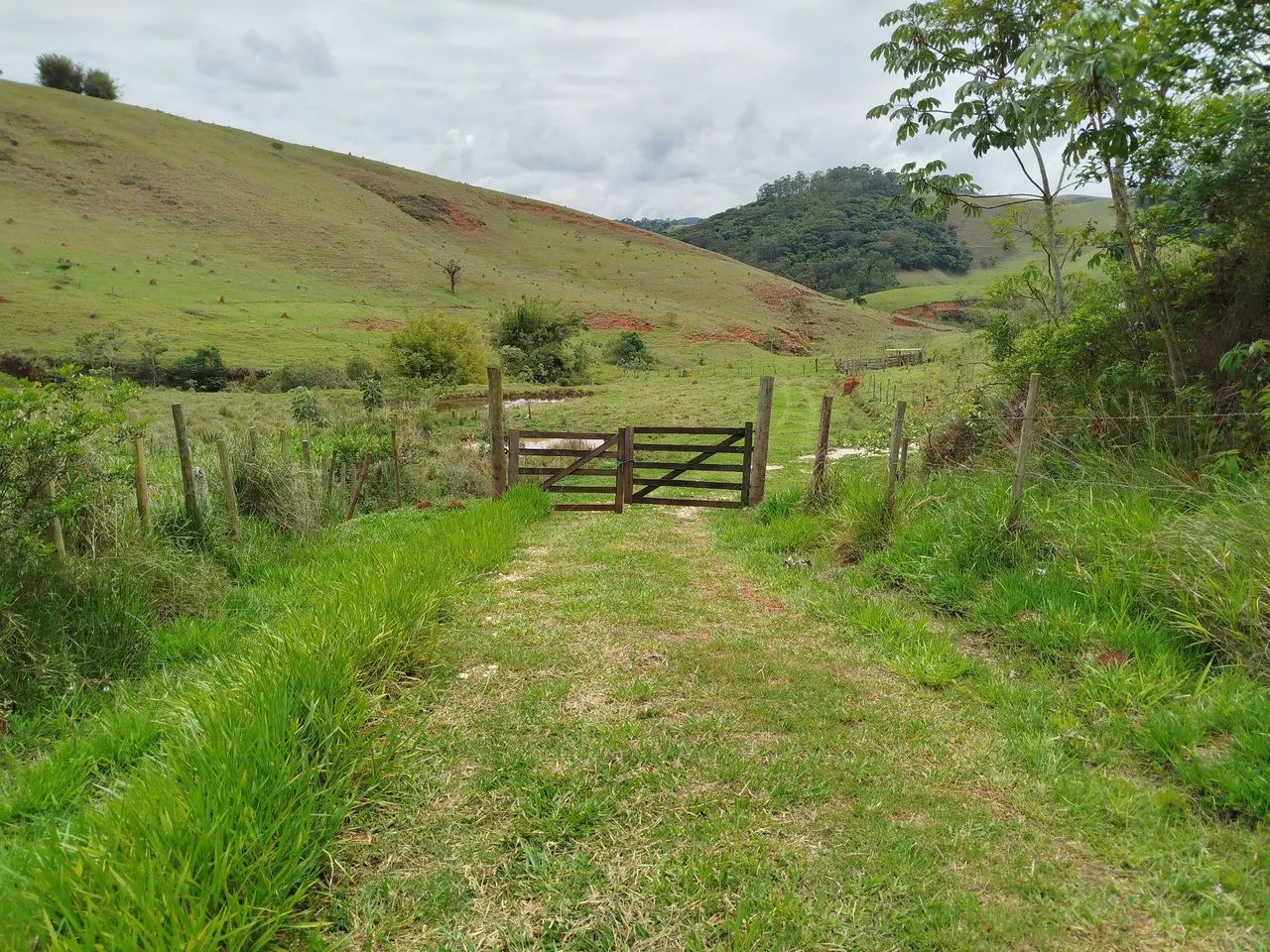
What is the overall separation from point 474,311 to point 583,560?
2186 inches

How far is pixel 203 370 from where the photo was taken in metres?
35.2

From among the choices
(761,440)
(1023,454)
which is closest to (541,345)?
(761,440)

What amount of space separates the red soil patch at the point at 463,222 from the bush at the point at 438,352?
53994 mm

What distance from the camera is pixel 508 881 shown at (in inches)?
111

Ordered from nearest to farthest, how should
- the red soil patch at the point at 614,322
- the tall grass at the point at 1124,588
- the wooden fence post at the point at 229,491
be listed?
1. the tall grass at the point at 1124,588
2. the wooden fence post at the point at 229,491
3. the red soil patch at the point at 614,322

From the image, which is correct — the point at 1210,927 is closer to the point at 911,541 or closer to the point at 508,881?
the point at 508,881

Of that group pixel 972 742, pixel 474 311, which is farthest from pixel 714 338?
pixel 972 742

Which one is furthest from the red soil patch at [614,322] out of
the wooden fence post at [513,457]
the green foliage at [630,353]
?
the wooden fence post at [513,457]

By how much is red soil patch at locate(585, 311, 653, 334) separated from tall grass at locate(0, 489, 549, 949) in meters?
59.0

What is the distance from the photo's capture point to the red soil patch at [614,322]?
2457 inches

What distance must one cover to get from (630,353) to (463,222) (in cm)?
4853

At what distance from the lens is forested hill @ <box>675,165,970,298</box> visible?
389 ft

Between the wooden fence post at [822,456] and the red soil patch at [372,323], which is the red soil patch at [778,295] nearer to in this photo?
the red soil patch at [372,323]

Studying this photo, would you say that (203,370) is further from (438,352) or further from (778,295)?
(778,295)
